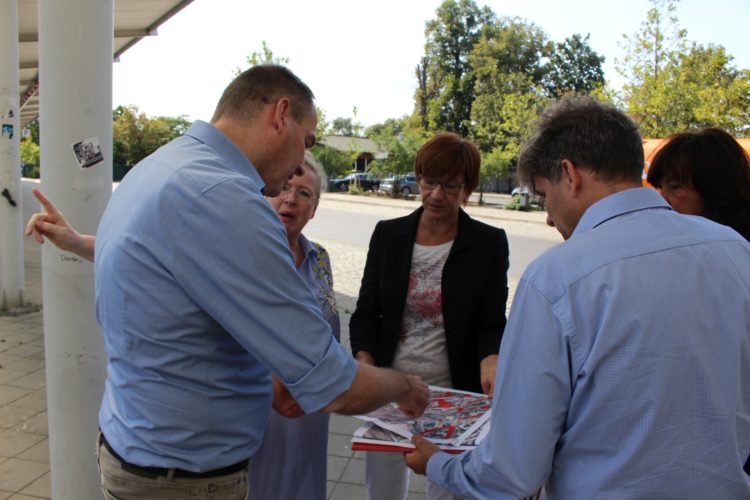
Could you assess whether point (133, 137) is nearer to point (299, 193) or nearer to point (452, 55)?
point (452, 55)

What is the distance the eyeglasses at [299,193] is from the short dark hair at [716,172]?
1.46 metres

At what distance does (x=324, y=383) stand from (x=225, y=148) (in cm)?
70

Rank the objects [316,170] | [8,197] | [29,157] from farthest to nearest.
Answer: [29,157] → [8,197] → [316,170]

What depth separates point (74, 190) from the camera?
3.03 meters

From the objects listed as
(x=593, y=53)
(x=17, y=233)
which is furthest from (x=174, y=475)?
(x=593, y=53)

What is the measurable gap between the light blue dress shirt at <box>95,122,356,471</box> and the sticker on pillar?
155 centimetres

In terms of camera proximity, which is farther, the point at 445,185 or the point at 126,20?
the point at 126,20

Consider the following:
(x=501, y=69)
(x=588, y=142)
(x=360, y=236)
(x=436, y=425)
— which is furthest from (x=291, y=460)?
(x=501, y=69)

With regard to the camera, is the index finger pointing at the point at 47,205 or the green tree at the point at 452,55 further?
the green tree at the point at 452,55

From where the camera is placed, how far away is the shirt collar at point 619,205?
1405 mm

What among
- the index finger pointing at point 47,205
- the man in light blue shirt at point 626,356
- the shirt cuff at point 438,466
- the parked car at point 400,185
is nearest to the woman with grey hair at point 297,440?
the shirt cuff at point 438,466

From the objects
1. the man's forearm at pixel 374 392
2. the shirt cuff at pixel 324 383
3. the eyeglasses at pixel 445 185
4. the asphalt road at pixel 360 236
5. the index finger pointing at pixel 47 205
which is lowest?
the asphalt road at pixel 360 236

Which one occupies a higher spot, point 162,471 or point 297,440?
point 162,471

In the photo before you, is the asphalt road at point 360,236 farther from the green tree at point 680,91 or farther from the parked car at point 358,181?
the parked car at point 358,181
